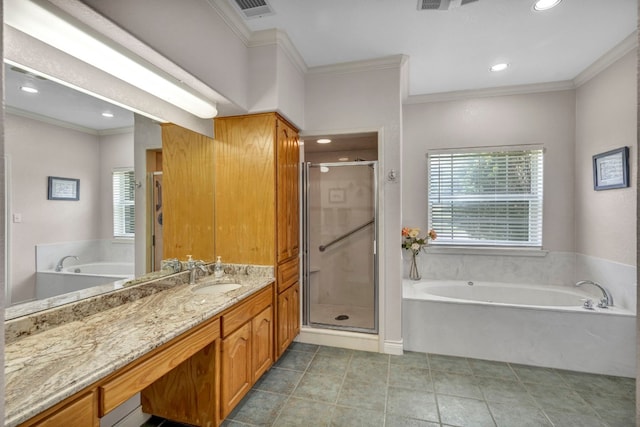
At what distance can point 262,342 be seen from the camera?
2162 millimetres

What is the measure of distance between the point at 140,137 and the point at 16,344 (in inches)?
47.7

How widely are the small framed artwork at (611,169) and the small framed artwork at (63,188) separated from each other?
3.90 m

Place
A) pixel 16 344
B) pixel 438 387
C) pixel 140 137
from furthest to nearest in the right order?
pixel 438 387, pixel 140 137, pixel 16 344

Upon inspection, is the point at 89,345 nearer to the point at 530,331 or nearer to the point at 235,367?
the point at 235,367

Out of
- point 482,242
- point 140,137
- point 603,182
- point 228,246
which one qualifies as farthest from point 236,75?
point 603,182

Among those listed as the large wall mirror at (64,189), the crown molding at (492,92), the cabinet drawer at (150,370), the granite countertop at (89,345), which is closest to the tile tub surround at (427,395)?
the cabinet drawer at (150,370)

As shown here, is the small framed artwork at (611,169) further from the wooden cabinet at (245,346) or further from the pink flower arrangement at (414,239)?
the wooden cabinet at (245,346)

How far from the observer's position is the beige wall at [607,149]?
240cm

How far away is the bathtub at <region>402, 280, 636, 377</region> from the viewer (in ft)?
7.64

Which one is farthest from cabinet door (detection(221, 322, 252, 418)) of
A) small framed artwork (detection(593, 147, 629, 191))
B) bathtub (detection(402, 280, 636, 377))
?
small framed artwork (detection(593, 147, 629, 191))

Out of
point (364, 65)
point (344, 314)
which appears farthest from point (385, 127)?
point (344, 314)

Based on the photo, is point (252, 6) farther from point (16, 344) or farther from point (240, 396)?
point (240, 396)

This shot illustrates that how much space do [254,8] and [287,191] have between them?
1.37 metres

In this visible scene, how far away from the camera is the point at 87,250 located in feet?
5.01
